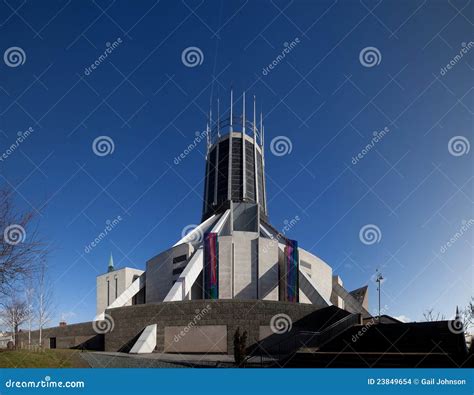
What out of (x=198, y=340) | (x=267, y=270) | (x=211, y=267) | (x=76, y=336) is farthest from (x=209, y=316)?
(x=76, y=336)

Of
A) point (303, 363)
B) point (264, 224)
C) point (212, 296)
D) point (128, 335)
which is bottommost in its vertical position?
point (303, 363)

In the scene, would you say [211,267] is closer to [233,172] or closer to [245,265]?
[245,265]

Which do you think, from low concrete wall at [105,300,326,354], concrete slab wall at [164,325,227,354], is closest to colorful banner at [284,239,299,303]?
low concrete wall at [105,300,326,354]

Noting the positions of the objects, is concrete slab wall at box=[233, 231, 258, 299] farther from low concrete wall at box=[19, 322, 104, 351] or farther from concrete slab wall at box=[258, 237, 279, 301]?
low concrete wall at box=[19, 322, 104, 351]

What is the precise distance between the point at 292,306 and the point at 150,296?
20.9 meters

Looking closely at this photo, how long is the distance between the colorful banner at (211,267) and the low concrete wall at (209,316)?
10.4 metres

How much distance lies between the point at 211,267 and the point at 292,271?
7381 mm

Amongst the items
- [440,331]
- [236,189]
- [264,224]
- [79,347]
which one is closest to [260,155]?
[236,189]

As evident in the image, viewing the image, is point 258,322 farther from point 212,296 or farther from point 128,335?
point 212,296

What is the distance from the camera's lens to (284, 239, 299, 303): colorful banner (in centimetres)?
3441

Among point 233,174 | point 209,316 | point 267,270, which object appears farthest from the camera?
point 233,174

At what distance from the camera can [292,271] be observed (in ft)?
116

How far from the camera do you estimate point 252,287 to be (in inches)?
1358

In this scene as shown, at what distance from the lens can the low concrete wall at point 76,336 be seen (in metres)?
30.6
